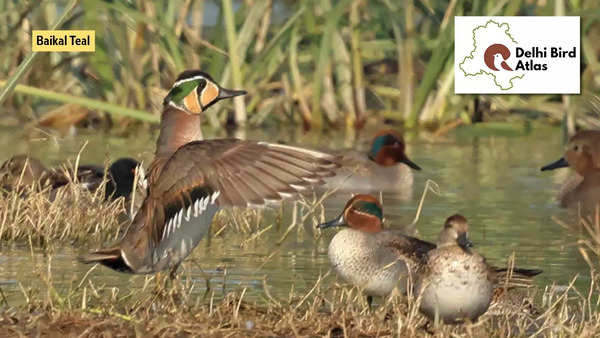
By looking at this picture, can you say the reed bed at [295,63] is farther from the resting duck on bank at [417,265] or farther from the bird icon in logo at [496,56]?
the resting duck on bank at [417,265]

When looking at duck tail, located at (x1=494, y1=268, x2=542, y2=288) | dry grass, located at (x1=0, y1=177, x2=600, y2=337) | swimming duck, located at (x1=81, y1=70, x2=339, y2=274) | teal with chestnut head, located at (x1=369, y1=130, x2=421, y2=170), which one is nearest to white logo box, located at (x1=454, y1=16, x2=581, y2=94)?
teal with chestnut head, located at (x1=369, y1=130, x2=421, y2=170)

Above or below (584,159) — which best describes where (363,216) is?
below

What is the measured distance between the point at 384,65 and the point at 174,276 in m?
11.1

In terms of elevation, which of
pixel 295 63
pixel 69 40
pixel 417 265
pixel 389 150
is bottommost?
pixel 417 265

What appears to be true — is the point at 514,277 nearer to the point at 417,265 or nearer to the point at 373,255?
the point at 417,265

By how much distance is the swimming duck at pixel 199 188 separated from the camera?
6.69 m

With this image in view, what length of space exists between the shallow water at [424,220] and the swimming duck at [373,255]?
11.0 inches

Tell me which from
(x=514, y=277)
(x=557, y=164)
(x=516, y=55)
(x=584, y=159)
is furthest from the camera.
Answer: (x=516, y=55)

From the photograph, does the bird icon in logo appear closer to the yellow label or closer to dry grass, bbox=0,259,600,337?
the yellow label

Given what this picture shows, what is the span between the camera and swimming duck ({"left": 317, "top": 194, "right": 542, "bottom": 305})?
7.68 meters

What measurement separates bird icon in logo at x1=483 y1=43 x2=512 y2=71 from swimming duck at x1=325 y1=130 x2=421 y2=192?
2318 mm

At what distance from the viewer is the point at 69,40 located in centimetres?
1634

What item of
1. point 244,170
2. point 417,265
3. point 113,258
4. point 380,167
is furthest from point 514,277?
point 380,167

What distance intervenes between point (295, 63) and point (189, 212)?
9423mm
